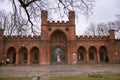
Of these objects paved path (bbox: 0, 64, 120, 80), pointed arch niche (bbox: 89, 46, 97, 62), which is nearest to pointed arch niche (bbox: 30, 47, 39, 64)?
pointed arch niche (bbox: 89, 46, 97, 62)

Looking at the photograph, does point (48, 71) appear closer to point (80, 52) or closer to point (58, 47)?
point (58, 47)

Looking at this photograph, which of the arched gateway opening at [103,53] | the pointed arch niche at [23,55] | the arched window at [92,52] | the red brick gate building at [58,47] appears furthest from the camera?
the arched gateway opening at [103,53]

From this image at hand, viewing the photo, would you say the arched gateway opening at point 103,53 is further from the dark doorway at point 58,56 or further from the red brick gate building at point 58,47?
the dark doorway at point 58,56

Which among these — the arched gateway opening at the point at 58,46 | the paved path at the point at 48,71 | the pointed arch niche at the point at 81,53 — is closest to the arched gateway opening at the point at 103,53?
the pointed arch niche at the point at 81,53

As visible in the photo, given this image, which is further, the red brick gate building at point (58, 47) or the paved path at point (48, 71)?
the red brick gate building at point (58, 47)

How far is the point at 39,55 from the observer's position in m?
35.1

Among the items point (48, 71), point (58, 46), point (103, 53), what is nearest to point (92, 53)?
point (103, 53)

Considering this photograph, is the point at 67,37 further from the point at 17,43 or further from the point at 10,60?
the point at 10,60

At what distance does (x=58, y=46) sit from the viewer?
36.8 meters

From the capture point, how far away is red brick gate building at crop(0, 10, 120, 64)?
3494 centimetres

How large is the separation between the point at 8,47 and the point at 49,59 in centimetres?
802

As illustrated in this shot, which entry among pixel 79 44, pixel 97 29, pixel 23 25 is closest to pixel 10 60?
pixel 79 44

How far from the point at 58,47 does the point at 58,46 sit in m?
0.21

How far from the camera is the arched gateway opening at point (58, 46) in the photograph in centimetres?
3667
